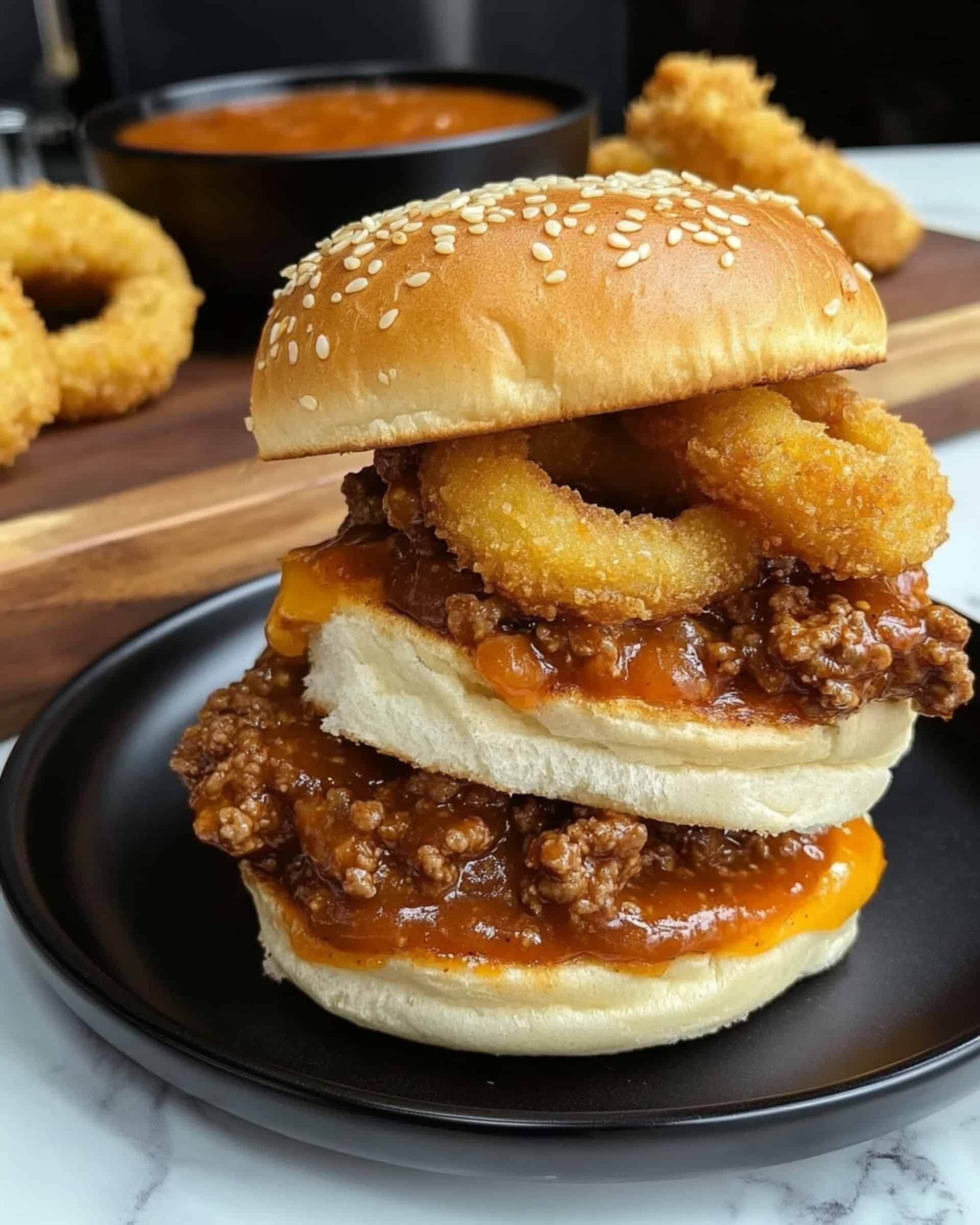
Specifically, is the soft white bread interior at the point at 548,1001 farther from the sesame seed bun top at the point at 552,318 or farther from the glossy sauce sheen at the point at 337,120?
the glossy sauce sheen at the point at 337,120

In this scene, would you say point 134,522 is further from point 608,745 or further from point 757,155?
point 757,155

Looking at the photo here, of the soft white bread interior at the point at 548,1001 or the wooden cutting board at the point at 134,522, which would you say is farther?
the wooden cutting board at the point at 134,522

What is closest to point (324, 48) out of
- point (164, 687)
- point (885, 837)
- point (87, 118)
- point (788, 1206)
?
point (87, 118)

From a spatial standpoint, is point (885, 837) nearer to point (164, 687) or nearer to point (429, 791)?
point (429, 791)

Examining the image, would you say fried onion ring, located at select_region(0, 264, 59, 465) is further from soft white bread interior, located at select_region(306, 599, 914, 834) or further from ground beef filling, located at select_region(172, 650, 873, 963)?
soft white bread interior, located at select_region(306, 599, 914, 834)

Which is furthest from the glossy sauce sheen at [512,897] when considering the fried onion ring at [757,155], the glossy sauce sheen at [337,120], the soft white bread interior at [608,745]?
the fried onion ring at [757,155]

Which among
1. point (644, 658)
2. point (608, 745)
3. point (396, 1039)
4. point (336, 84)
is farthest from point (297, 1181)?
point (336, 84)
